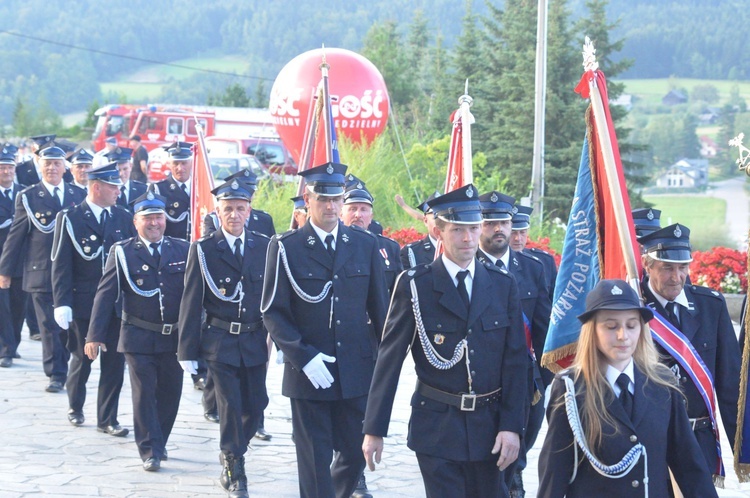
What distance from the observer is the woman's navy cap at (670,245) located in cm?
609

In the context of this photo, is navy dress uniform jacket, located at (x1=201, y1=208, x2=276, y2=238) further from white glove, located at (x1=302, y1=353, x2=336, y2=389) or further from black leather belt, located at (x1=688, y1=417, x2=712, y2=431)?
black leather belt, located at (x1=688, y1=417, x2=712, y2=431)

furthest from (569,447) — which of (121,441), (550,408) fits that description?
(121,441)

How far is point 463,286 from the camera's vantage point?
5953 mm

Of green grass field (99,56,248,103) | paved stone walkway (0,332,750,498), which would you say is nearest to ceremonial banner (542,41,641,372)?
paved stone walkway (0,332,750,498)

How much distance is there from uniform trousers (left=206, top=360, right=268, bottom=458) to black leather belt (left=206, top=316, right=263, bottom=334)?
26 cm

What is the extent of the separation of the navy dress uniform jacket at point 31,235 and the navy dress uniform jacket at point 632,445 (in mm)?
8645

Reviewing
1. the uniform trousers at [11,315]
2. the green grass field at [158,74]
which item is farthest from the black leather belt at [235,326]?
the green grass field at [158,74]

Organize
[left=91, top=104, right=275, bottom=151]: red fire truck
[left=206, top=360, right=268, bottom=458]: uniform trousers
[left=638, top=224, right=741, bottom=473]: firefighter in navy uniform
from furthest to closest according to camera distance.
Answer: [left=91, top=104, right=275, bottom=151]: red fire truck, [left=206, top=360, right=268, bottom=458]: uniform trousers, [left=638, top=224, right=741, bottom=473]: firefighter in navy uniform

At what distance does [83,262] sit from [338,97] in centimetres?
1480

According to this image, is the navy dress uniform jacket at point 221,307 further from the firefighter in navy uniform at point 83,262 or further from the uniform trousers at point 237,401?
the firefighter in navy uniform at point 83,262

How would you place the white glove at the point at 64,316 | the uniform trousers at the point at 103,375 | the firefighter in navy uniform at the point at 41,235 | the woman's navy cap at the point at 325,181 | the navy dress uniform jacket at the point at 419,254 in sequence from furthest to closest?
the firefighter in navy uniform at the point at 41,235 → the white glove at the point at 64,316 → the navy dress uniform jacket at the point at 419,254 → the uniform trousers at the point at 103,375 → the woman's navy cap at the point at 325,181

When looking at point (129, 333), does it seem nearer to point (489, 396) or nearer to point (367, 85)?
point (489, 396)

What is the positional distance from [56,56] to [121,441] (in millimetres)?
127746

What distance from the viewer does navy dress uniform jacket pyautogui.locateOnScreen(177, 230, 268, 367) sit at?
8469 millimetres
